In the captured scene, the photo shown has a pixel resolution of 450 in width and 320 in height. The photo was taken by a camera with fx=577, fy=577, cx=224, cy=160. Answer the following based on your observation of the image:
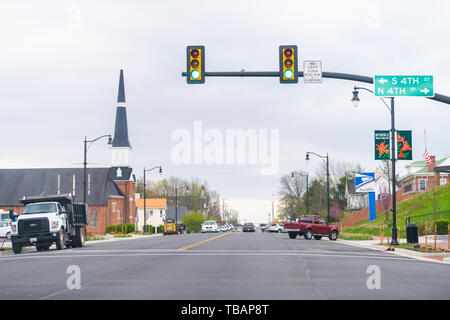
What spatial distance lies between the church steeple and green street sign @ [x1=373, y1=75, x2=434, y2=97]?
274ft

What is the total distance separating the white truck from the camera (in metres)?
29.4

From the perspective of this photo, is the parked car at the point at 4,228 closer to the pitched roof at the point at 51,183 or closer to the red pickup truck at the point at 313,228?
the red pickup truck at the point at 313,228

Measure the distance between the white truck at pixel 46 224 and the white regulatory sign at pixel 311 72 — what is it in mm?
16257

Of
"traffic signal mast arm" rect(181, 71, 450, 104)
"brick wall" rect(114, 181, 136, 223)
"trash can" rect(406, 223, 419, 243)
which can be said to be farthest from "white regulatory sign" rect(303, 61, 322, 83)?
"brick wall" rect(114, 181, 136, 223)

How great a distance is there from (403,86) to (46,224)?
1879cm

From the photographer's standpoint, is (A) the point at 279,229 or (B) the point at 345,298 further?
(A) the point at 279,229

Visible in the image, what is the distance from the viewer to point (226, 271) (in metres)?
16.4

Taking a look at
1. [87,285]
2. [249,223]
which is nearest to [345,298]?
[87,285]

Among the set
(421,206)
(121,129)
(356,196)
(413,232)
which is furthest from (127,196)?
(413,232)

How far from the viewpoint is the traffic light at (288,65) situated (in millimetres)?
19781

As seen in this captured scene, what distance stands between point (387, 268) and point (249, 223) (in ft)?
216

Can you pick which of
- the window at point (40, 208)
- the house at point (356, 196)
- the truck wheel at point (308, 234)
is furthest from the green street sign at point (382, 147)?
the house at point (356, 196)

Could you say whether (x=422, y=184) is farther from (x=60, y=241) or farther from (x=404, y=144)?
(x=60, y=241)
